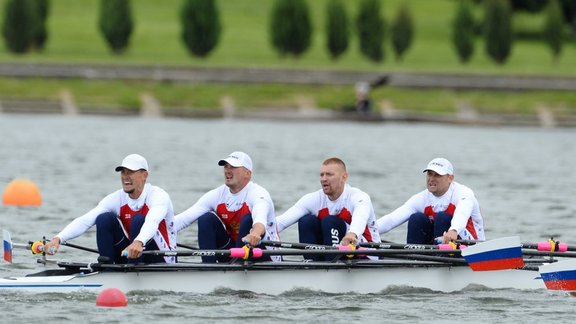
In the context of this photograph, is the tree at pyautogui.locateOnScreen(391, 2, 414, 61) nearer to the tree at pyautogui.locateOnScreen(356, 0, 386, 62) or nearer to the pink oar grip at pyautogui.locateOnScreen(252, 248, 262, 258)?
the tree at pyautogui.locateOnScreen(356, 0, 386, 62)

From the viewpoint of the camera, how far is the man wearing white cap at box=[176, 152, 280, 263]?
1527cm

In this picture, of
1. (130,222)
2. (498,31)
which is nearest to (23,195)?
(130,222)

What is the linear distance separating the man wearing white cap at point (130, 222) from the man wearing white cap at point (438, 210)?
2857 millimetres

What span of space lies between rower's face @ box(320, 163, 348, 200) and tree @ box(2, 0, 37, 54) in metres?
43.0

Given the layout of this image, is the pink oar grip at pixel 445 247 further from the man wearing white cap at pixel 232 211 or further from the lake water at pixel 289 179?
the man wearing white cap at pixel 232 211

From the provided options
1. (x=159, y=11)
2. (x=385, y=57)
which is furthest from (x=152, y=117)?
(x=159, y=11)

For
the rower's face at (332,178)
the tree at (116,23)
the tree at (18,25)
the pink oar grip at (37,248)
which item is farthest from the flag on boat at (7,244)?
the tree at (116,23)

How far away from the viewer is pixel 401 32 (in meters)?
61.9

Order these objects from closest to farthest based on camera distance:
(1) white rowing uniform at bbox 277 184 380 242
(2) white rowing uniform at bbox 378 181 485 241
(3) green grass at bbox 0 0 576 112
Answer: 1. (1) white rowing uniform at bbox 277 184 380 242
2. (2) white rowing uniform at bbox 378 181 485 241
3. (3) green grass at bbox 0 0 576 112

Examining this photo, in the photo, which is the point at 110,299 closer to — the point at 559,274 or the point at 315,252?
the point at 315,252

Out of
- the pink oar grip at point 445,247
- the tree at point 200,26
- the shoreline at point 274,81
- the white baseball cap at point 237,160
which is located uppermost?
the tree at point 200,26

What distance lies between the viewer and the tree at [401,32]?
2437 inches

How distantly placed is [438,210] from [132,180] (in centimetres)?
378

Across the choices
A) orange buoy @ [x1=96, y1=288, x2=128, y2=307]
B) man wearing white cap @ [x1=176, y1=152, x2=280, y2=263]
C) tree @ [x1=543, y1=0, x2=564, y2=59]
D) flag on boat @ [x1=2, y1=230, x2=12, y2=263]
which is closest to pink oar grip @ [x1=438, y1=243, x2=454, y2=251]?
man wearing white cap @ [x1=176, y1=152, x2=280, y2=263]
